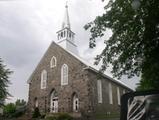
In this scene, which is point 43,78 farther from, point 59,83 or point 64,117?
point 64,117

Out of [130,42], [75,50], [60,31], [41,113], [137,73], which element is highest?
[60,31]

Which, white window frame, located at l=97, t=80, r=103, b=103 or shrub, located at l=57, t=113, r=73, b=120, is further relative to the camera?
white window frame, located at l=97, t=80, r=103, b=103

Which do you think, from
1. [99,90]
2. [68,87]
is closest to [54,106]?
[68,87]

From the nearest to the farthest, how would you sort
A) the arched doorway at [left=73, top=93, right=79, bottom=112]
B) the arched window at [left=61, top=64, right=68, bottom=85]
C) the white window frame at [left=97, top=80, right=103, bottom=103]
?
the arched doorway at [left=73, top=93, right=79, bottom=112], the white window frame at [left=97, top=80, right=103, bottom=103], the arched window at [left=61, top=64, right=68, bottom=85]

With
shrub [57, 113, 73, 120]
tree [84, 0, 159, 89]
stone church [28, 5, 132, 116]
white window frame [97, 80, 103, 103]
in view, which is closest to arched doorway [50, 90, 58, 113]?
stone church [28, 5, 132, 116]

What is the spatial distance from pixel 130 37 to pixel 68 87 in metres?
19.1

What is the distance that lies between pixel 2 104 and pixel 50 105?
19.8ft

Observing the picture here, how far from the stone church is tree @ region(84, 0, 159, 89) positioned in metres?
13.0

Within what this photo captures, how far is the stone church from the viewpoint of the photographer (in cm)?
2847

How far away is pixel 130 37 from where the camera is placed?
1209 centimetres

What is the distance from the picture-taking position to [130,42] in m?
12.3

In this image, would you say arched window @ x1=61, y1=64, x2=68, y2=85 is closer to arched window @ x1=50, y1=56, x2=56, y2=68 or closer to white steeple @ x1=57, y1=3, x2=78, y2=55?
arched window @ x1=50, y1=56, x2=56, y2=68

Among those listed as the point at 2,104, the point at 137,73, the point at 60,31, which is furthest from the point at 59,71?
the point at 137,73

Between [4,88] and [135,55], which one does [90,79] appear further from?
[135,55]
